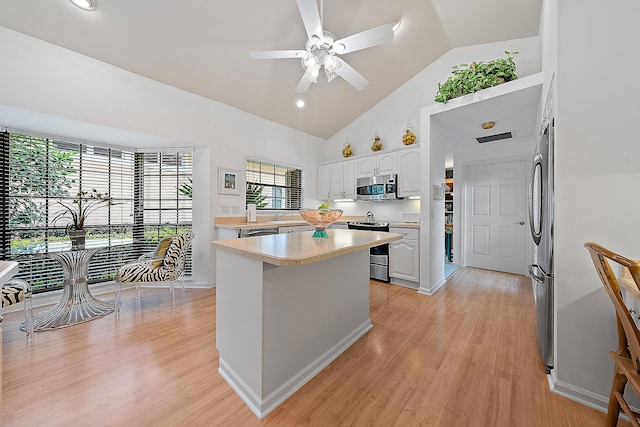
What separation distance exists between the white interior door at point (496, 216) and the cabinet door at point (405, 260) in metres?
2.01

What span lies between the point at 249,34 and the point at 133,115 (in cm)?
169

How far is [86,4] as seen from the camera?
215 cm

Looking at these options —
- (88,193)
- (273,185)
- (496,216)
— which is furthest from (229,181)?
(496,216)

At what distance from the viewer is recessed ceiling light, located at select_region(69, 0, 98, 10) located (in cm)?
212

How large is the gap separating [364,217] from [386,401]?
3.64 meters

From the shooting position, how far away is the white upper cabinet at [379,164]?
13.6 feet

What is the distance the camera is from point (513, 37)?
3443mm

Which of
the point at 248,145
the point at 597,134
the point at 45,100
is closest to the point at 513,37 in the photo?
the point at 597,134

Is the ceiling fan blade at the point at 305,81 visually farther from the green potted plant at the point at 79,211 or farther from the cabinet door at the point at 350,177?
the green potted plant at the point at 79,211

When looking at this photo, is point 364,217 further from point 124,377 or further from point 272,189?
point 124,377

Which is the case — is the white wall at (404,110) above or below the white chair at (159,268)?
above

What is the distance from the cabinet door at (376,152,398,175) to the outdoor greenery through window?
122 inches

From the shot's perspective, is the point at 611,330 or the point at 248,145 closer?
the point at 611,330

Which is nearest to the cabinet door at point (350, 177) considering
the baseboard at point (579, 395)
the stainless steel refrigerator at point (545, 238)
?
the stainless steel refrigerator at point (545, 238)
